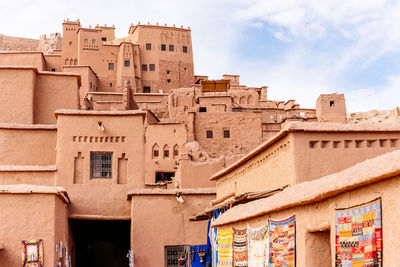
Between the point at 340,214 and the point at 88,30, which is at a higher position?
the point at 88,30

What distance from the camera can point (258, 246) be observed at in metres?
9.52

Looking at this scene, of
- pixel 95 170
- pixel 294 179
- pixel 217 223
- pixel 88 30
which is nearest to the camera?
pixel 294 179

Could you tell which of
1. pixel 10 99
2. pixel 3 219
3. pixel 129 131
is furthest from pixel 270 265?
pixel 10 99

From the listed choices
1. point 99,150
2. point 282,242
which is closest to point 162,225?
point 99,150

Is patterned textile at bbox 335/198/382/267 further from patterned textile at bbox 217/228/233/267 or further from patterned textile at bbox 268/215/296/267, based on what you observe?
patterned textile at bbox 217/228/233/267

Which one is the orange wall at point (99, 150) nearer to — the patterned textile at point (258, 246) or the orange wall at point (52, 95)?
the orange wall at point (52, 95)

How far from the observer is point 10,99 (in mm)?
22266

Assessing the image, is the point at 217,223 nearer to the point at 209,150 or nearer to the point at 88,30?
the point at 209,150

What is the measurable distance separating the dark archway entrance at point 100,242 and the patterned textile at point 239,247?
910 centimetres

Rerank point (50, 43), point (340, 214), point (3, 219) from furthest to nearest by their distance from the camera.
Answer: point (50, 43)
point (3, 219)
point (340, 214)

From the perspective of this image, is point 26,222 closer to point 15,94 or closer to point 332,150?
point 332,150

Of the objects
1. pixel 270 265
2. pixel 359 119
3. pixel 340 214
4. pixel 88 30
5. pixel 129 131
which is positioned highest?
pixel 88 30

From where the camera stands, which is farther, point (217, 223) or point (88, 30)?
point (88, 30)

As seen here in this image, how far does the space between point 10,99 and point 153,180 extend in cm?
1794
